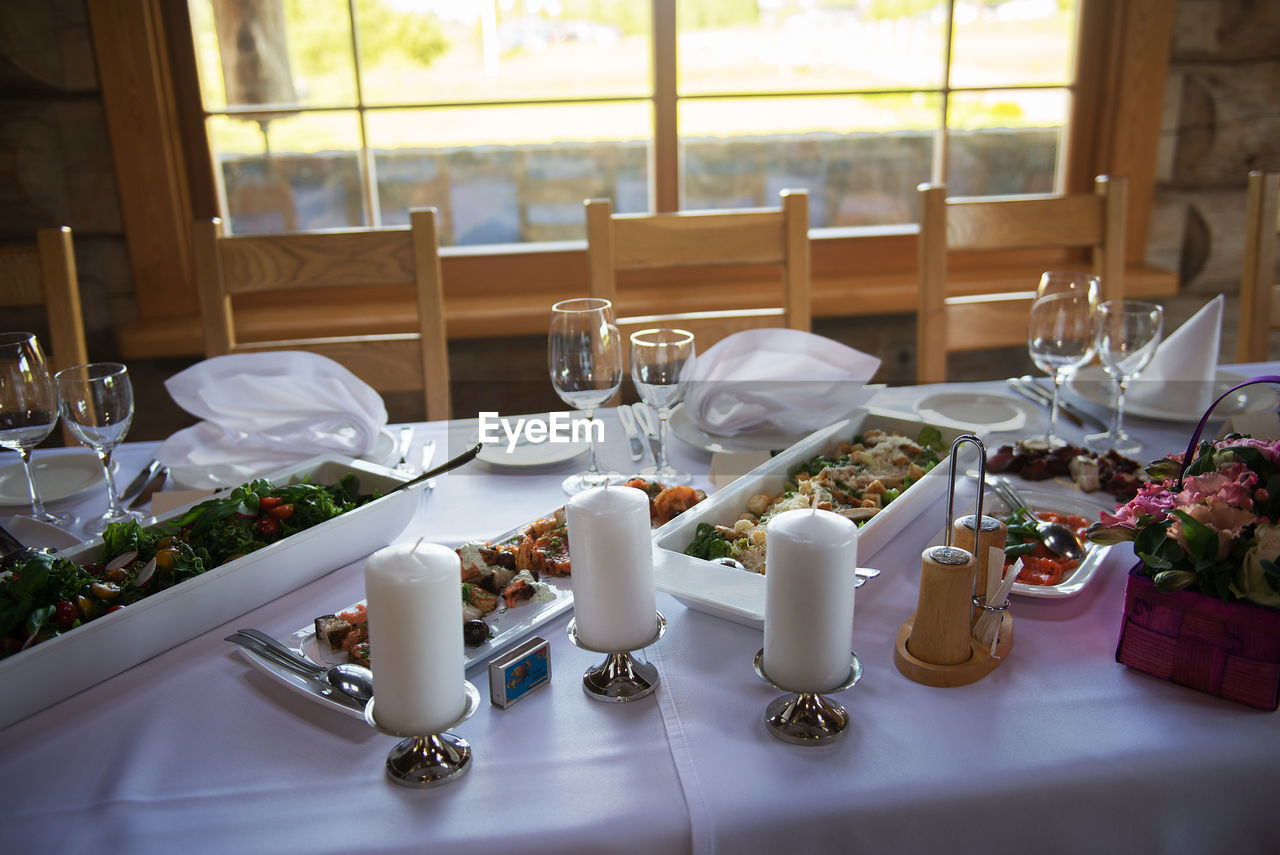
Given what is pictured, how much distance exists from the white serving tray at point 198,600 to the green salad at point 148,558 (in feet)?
0.08

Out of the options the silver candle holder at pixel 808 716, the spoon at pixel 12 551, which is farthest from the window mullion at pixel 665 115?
the silver candle holder at pixel 808 716

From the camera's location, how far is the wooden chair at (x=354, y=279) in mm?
1647

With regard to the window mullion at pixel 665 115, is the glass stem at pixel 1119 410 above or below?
below

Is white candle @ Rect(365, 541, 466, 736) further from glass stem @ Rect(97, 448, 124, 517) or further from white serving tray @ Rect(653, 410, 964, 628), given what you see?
glass stem @ Rect(97, 448, 124, 517)

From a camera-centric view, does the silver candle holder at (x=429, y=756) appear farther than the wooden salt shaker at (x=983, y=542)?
No

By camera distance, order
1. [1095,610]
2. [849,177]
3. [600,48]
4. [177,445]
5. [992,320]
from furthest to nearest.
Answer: [849,177] < [600,48] < [992,320] < [177,445] < [1095,610]

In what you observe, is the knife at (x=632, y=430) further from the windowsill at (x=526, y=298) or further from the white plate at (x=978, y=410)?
the windowsill at (x=526, y=298)

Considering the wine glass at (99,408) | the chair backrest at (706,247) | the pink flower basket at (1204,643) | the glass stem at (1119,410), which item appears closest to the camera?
the pink flower basket at (1204,643)

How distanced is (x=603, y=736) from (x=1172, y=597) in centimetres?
46

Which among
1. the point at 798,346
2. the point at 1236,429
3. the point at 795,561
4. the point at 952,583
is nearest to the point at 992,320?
the point at 798,346

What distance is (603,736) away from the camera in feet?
2.44

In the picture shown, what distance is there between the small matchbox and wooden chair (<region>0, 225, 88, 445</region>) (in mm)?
1146

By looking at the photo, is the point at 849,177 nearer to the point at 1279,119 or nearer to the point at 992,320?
the point at 992,320

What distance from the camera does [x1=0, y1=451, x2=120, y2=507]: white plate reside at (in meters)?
1.20
